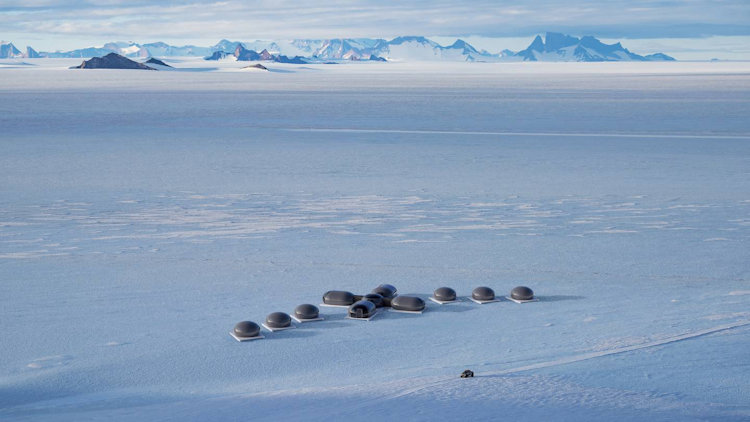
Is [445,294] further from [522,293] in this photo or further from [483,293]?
[522,293]

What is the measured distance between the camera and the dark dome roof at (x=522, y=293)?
459 cm

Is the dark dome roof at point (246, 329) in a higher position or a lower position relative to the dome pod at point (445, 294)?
higher

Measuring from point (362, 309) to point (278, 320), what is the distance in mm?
430

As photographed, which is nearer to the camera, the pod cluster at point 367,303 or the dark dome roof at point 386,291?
the pod cluster at point 367,303

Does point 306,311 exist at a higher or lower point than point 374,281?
higher

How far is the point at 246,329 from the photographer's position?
3.91m

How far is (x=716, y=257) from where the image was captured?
561cm

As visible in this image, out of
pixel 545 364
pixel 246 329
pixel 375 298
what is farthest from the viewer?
pixel 375 298

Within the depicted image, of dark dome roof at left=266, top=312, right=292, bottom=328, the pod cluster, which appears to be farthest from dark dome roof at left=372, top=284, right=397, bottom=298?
dark dome roof at left=266, top=312, right=292, bottom=328

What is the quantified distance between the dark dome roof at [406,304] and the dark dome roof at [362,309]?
17 cm

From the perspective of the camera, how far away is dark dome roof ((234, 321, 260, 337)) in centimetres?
391

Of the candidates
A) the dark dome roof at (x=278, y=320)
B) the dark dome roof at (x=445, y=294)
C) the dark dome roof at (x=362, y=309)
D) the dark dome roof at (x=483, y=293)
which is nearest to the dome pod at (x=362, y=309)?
the dark dome roof at (x=362, y=309)

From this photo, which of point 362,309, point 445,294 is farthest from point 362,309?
point 445,294

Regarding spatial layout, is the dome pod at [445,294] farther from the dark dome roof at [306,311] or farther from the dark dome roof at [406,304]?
the dark dome roof at [306,311]
